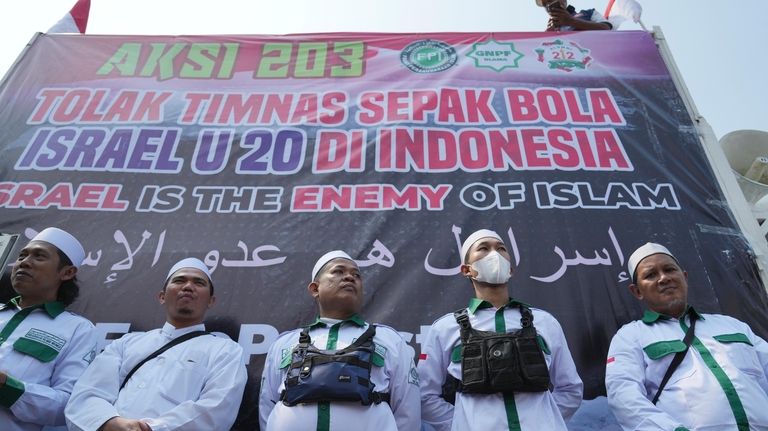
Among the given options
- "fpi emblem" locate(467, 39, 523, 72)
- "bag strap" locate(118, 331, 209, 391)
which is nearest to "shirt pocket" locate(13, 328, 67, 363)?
"bag strap" locate(118, 331, 209, 391)

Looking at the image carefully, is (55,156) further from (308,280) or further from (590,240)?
(590,240)

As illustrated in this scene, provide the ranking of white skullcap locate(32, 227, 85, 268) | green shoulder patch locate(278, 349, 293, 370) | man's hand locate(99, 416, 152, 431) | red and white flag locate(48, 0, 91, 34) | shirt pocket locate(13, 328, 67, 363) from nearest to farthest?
man's hand locate(99, 416, 152, 431) < green shoulder patch locate(278, 349, 293, 370) < shirt pocket locate(13, 328, 67, 363) < white skullcap locate(32, 227, 85, 268) < red and white flag locate(48, 0, 91, 34)

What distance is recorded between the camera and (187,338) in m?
2.60

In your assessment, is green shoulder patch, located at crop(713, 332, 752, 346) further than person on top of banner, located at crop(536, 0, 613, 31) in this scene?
No

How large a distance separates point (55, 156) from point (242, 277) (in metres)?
1.94

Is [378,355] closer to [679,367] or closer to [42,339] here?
[679,367]

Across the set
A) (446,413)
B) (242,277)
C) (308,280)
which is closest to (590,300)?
(446,413)

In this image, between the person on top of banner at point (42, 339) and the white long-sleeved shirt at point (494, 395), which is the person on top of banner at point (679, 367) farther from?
the person on top of banner at point (42, 339)

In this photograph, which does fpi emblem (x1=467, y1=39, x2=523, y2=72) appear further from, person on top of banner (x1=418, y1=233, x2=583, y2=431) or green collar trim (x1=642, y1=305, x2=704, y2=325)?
green collar trim (x1=642, y1=305, x2=704, y2=325)

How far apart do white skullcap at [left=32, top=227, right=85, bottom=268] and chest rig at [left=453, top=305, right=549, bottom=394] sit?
2.41 m

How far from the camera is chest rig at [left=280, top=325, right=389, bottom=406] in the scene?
2.11 metres

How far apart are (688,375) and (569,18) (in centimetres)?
357

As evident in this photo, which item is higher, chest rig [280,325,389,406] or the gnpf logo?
the gnpf logo

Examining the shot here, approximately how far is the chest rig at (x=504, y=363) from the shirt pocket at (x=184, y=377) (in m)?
1.21
